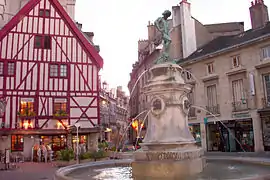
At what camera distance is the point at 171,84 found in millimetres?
8898

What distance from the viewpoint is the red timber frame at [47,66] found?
77.5 ft

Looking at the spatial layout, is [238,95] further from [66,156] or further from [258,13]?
[66,156]

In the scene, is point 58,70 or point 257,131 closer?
point 257,131

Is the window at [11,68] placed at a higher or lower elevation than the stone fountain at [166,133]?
higher

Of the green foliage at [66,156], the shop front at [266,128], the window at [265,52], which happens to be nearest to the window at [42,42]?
the green foliage at [66,156]

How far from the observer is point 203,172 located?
319 inches

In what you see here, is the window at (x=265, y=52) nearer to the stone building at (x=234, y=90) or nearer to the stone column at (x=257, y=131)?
the stone building at (x=234, y=90)

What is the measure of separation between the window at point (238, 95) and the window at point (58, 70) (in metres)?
14.9

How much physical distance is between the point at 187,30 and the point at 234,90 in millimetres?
10166

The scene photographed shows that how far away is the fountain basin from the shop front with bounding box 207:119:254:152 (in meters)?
12.0

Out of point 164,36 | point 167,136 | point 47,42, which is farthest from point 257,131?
point 47,42

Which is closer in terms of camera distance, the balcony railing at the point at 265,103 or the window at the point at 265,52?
the balcony railing at the point at 265,103

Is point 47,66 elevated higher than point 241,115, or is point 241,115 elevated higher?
point 47,66

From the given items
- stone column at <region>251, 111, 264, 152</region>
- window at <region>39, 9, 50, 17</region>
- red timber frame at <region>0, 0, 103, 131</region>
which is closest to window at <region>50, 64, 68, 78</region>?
red timber frame at <region>0, 0, 103, 131</region>
